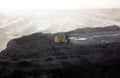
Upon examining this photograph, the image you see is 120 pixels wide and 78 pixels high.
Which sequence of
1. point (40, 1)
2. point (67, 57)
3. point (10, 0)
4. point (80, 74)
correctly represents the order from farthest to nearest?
point (10, 0) → point (40, 1) → point (67, 57) → point (80, 74)

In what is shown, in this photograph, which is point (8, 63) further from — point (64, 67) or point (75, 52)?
point (75, 52)

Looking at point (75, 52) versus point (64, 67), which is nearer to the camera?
point (64, 67)

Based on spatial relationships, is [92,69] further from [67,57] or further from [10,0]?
[10,0]

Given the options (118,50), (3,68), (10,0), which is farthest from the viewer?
(10,0)

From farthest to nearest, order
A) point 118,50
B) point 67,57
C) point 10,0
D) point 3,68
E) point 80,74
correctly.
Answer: point 10,0, point 118,50, point 67,57, point 3,68, point 80,74

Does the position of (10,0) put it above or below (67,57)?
above

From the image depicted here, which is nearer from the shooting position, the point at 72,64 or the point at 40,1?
the point at 72,64

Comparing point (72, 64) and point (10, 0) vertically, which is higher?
point (10, 0)

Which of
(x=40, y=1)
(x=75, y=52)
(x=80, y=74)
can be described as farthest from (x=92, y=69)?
(x=40, y=1)

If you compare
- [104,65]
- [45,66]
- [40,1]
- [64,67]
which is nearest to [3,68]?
[45,66]
